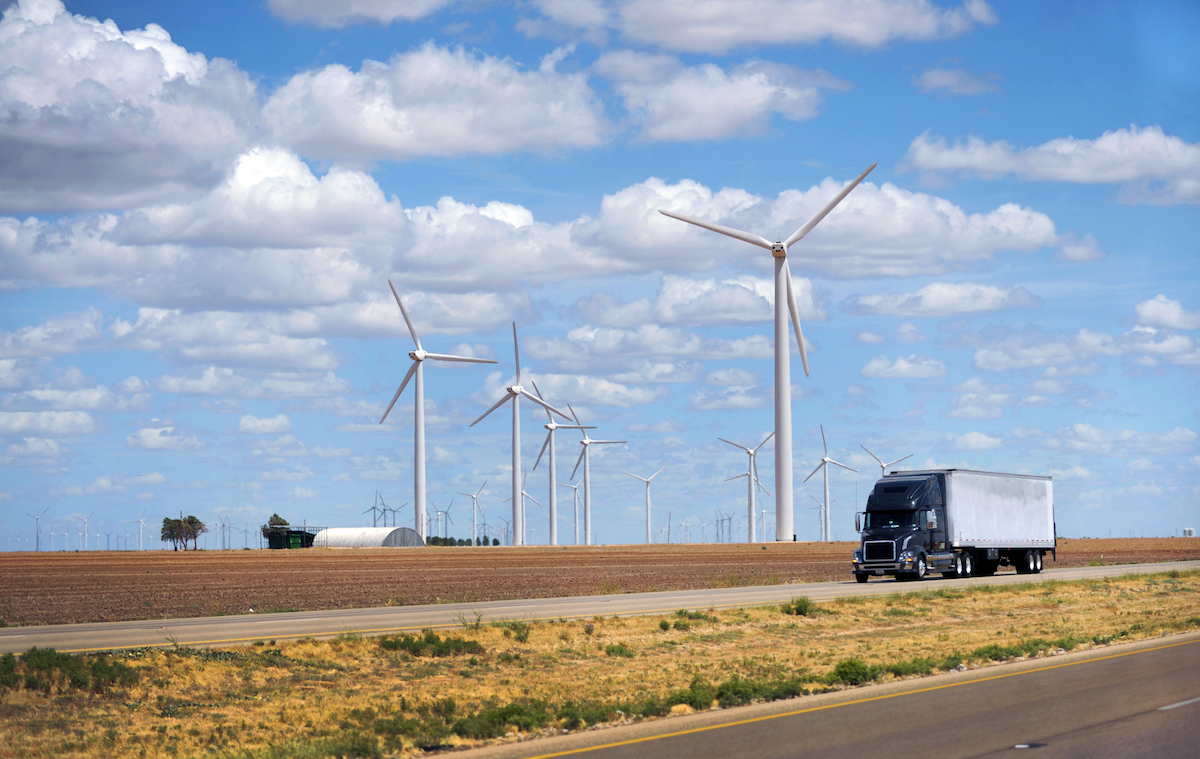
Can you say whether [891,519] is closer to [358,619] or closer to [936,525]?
[936,525]

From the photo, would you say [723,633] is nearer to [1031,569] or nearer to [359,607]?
[359,607]

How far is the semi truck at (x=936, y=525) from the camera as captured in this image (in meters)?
48.9

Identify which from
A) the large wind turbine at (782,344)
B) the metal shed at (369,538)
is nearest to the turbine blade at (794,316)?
the large wind turbine at (782,344)

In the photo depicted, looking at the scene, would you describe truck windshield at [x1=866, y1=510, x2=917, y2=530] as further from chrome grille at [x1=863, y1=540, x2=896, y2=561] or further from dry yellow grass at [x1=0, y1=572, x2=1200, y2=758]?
dry yellow grass at [x1=0, y1=572, x2=1200, y2=758]

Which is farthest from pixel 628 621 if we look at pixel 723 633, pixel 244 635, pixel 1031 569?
pixel 1031 569

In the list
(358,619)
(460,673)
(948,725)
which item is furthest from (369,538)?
(948,725)

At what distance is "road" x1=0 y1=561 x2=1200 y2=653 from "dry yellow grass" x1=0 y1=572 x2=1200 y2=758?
306 centimetres

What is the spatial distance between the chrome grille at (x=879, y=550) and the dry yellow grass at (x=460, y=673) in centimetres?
1605

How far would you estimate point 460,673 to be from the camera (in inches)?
793

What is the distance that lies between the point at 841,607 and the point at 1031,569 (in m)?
28.8

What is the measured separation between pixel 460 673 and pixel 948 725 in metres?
9.07

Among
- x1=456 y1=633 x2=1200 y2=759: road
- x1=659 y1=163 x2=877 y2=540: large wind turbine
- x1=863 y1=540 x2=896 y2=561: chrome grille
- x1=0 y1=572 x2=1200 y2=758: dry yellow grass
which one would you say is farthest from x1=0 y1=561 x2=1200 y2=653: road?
x1=659 y1=163 x2=877 y2=540: large wind turbine

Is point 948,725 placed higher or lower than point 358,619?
higher

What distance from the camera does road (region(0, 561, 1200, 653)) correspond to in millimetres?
24531
